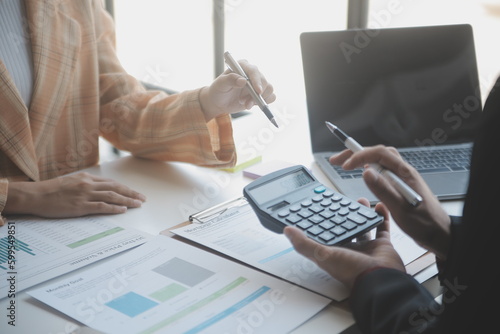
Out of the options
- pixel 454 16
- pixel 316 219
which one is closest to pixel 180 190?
pixel 316 219

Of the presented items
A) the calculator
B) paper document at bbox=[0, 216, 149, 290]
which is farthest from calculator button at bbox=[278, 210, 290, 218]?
paper document at bbox=[0, 216, 149, 290]

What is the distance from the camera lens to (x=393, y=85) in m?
1.36

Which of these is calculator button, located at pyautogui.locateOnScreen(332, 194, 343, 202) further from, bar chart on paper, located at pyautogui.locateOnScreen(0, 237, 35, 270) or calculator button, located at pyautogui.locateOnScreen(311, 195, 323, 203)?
bar chart on paper, located at pyautogui.locateOnScreen(0, 237, 35, 270)

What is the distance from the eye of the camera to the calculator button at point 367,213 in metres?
0.92

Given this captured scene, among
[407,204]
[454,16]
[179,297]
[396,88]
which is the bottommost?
[179,297]

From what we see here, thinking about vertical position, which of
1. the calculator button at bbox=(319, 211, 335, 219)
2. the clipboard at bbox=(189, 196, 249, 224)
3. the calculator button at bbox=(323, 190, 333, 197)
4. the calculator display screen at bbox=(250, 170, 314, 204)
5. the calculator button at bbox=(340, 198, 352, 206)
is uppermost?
the calculator display screen at bbox=(250, 170, 314, 204)

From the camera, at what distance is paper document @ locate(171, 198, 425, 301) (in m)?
0.84

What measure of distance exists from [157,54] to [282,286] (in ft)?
9.92

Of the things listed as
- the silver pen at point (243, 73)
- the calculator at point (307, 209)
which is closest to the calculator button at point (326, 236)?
the calculator at point (307, 209)

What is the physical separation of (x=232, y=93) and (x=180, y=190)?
0.24 meters

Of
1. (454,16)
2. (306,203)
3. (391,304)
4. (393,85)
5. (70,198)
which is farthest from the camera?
(454,16)

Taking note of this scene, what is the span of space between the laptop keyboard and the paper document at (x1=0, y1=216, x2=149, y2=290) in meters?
0.48

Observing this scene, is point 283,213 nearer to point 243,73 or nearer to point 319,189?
point 319,189

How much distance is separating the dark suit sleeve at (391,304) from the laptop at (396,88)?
1.92 ft
